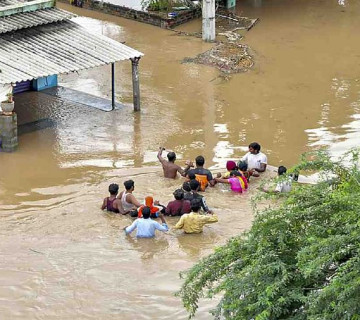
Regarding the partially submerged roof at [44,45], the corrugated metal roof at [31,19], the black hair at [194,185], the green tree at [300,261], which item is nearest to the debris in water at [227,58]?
the partially submerged roof at [44,45]

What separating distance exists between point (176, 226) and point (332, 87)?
361 inches

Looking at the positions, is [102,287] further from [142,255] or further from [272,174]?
[272,174]

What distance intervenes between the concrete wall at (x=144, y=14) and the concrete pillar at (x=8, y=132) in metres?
9.71

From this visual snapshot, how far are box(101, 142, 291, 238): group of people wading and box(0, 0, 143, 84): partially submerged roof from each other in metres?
3.20

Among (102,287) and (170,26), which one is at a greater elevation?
(170,26)

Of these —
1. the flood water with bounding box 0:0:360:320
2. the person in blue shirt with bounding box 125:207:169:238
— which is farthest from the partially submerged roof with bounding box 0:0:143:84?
the person in blue shirt with bounding box 125:207:169:238

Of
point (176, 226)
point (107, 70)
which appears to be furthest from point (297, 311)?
point (107, 70)

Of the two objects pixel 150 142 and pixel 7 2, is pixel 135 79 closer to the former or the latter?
pixel 150 142

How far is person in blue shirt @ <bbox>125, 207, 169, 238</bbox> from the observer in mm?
12820

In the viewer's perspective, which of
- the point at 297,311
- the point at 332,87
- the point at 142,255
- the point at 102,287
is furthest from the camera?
the point at 332,87

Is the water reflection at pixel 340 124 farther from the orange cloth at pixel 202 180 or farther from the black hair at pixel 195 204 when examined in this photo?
the black hair at pixel 195 204

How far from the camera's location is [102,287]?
11.5 metres

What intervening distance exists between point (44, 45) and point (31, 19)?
829 mm

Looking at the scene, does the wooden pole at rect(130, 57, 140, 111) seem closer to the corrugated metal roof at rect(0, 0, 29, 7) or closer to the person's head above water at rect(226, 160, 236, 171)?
the corrugated metal roof at rect(0, 0, 29, 7)
